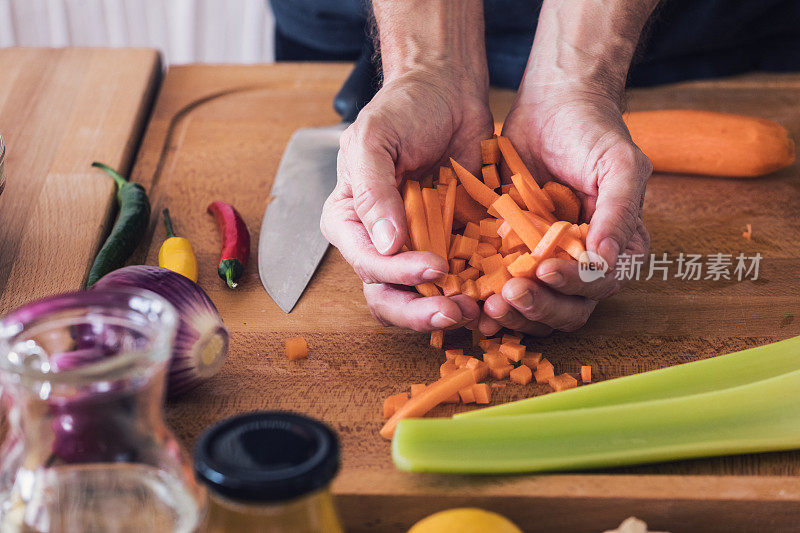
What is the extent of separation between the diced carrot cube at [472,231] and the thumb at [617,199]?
8.6 inches

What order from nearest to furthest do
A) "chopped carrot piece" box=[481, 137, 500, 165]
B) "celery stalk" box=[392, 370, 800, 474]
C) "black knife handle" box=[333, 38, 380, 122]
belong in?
"celery stalk" box=[392, 370, 800, 474] → "chopped carrot piece" box=[481, 137, 500, 165] → "black knife handle" box=[333, 38, 380, 122]

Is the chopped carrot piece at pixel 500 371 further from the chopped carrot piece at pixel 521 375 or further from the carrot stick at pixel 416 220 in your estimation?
the carrot stick at pixel 416 220

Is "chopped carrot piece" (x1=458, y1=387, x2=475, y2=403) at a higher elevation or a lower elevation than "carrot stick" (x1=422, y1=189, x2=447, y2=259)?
lower

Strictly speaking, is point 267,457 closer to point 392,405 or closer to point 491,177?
point 392,405

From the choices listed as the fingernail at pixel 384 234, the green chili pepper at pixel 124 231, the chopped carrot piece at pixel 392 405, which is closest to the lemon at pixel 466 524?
the chopped carrot piece at pixel 392 405

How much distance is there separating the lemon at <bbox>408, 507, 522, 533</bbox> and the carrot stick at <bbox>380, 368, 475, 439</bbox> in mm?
332

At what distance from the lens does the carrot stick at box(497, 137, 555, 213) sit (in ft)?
5.44

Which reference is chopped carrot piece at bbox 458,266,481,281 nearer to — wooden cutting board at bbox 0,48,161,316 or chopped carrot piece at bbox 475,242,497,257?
chopped carrot piece at bbox 475,242,497,257

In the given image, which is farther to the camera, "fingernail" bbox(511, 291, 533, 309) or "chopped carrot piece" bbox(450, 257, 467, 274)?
"chopped carrot piece" bbox(450, 257, 467, 274)

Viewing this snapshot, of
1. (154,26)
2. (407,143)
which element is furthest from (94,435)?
(154,26)

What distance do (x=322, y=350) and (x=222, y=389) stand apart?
208 millimetres

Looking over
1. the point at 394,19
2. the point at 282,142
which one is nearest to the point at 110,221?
the point at 282,142

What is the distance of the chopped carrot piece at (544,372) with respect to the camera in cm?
150

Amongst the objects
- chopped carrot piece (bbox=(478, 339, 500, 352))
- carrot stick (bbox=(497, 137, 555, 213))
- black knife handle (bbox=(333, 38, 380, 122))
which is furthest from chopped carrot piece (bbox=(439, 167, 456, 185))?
black knife handle (bbox=(333, 38, 380, 122))
